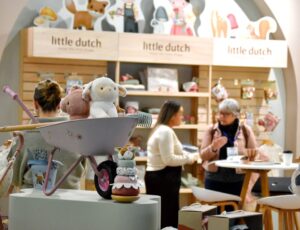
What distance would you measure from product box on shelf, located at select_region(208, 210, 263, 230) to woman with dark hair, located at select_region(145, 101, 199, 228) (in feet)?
10.2

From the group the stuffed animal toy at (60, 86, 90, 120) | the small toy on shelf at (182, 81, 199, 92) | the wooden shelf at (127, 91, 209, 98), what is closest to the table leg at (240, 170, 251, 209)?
the wooden shelf at (127, 91, 209, 98)

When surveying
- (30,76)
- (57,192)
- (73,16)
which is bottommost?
(57,192)

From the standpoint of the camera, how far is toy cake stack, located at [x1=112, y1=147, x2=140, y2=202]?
7.67 feet

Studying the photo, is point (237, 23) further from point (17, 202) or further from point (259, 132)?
point (17, 202)

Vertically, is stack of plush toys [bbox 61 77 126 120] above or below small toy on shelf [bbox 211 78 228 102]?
below

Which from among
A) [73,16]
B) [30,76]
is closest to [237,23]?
[73,16]

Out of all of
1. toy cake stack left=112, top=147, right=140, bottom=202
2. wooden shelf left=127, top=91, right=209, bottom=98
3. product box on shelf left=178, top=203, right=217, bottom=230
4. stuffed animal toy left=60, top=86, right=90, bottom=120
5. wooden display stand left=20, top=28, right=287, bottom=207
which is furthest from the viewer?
wooden shelf left=127, top=91, right=209, bottom=98

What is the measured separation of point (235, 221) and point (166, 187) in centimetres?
332

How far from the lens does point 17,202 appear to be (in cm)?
253

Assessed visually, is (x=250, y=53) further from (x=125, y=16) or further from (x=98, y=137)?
(x=98, y=137)

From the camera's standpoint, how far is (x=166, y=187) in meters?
5.81

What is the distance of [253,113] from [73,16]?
2317 mm

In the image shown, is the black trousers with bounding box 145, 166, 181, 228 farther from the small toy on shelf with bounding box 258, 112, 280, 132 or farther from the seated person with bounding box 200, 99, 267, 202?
the small toy on shelf with bounding box 258, 112, 280, 132

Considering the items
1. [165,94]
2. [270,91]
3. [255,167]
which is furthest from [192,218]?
[270,91]
